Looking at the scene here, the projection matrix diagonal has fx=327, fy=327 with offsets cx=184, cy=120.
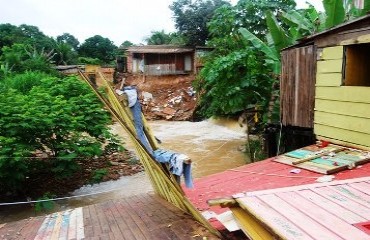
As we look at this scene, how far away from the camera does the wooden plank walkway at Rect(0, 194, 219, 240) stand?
3742 millimetres

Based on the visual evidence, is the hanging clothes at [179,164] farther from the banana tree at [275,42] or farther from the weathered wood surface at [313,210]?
the banana tree at [275,42]

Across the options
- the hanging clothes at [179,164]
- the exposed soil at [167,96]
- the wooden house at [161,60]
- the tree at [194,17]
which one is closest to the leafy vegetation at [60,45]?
the wooden house at [161,60]

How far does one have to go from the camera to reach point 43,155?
10289mm

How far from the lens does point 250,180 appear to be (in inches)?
Answer: 200

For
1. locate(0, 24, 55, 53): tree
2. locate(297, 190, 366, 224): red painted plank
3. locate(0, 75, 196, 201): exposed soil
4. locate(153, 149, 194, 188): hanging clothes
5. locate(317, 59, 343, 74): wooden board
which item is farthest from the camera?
locate(0, 24, 55, 53): tree

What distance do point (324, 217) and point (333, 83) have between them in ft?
14.0

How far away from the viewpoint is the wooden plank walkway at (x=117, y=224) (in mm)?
3742

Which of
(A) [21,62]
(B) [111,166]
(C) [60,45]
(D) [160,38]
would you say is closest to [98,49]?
(C) [60,45]

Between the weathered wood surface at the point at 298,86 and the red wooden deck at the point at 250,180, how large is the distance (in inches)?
74.3

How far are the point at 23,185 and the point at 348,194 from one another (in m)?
8.63

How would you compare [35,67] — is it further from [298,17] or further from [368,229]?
[368,229]

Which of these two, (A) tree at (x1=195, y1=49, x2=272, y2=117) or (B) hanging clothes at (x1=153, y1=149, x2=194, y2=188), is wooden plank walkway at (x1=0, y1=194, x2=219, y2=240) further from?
(A) tree at (x1=195, y1=49, x2=272, y2=117)

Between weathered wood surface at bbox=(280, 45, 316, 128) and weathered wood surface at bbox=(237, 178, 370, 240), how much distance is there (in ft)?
12.3

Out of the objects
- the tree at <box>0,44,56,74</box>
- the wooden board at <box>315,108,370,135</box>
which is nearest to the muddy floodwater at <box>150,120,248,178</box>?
the wooden board at <box>315,108,370,135</box>
